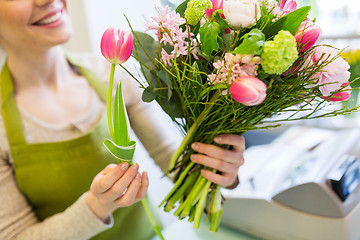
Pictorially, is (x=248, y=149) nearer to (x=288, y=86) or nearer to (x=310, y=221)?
(x=310, y=221)

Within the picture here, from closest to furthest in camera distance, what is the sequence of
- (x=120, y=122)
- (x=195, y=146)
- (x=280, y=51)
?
(x=280, y=51) → (x=120, y=122) → (x=195, y=146)

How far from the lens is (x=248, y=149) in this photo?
2.96 feet

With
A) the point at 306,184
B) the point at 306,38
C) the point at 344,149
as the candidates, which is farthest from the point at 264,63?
the point at 344,149

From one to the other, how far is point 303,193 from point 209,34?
0.43 meters

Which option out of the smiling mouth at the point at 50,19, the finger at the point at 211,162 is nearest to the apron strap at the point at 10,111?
the smiling mouth at the point at 50,19

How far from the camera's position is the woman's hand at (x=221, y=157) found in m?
0.51

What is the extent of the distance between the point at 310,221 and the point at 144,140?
1.45ft

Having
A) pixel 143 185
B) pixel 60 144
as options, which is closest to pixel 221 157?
pixel 143 185

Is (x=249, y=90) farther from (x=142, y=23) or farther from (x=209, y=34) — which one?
(x=142, y=23)

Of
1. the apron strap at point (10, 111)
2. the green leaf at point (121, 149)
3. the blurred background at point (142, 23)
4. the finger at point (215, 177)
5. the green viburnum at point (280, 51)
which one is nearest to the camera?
the green viburnum at point (280, 51)

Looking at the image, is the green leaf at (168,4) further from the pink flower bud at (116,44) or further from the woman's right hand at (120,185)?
the woman's right hand at (120,185)

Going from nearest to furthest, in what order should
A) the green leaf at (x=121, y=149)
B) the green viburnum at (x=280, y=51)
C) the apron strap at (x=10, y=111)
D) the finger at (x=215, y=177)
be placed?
the green viburnum at (x=280, y=51)
the green leaf at (x=121, y=149)
the finger at (x=215, y=177)
the apron strap at (x=10, y=111)

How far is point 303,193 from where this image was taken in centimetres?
63

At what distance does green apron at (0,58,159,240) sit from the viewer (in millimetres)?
650
